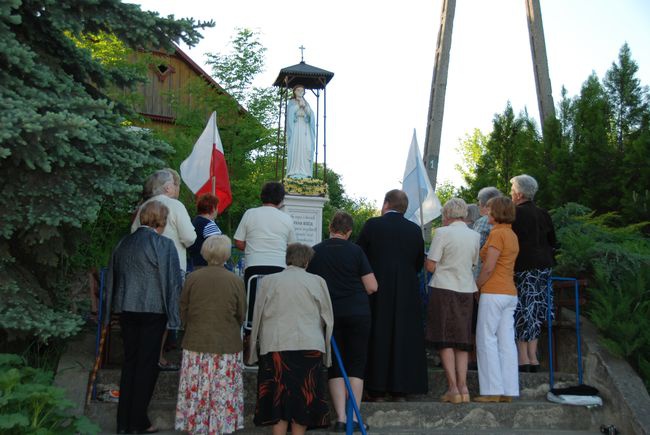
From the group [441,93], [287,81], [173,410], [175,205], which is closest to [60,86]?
[175,205]

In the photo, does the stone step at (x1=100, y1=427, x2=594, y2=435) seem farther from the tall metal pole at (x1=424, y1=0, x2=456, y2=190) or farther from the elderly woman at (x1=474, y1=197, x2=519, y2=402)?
the tall metal pole at (x1=424, y1=0, x2=456, y2=190)

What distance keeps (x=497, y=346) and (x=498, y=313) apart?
276mm

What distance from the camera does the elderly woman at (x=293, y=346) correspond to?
523 centimetres

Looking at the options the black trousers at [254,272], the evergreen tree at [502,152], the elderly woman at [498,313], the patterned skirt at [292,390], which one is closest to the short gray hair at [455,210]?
the elderly woman at [498,313]

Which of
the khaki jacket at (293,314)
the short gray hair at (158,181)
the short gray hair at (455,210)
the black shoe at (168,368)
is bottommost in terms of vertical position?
the black shoe at (168,368)

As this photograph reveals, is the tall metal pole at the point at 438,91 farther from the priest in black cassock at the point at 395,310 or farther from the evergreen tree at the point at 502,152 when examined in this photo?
the priest in black cassock at the point at 395,310

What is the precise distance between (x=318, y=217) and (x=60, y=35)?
22.5 feet

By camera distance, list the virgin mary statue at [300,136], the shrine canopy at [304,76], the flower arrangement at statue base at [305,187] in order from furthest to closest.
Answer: the virgin mary statue at [300,136] → the shrine canopy at [304,76] → the flower arrangement at statue base at [305,187]

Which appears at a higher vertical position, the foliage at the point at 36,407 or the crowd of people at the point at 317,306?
the crowd of people at the point at 317,306

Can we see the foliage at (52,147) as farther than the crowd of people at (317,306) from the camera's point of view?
No

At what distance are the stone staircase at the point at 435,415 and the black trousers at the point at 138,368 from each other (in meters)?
0.32

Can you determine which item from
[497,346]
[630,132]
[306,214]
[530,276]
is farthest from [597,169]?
[497,346]

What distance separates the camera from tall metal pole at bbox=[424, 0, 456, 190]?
13695 millimetres

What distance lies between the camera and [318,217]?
41.4 ft
